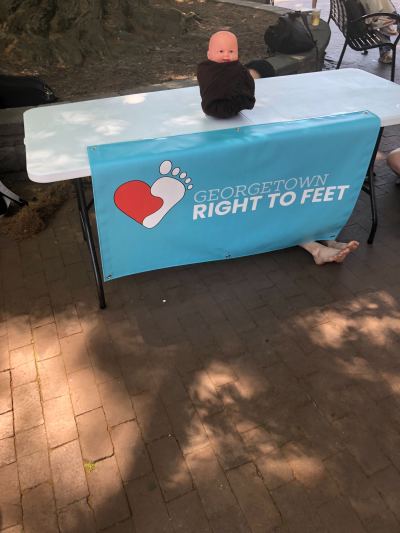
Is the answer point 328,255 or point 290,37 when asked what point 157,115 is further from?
point 290,37

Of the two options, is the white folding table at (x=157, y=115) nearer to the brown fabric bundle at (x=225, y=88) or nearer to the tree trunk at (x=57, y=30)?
the brown fabric bundle at (x=225, y=88)

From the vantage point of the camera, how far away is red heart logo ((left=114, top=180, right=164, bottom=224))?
2.36 metres

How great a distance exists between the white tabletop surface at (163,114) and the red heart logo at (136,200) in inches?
9.2

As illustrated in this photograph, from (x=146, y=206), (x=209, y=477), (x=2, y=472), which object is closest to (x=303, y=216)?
(x=146, y=206)

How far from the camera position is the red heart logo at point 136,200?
7.74 feet

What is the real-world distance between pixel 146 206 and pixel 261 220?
2.67 feet

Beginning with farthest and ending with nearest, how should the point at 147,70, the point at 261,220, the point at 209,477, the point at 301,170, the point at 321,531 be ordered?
the point at 147,70, the point at 261,220, the point at 301,170, the point at 209,477, the point at 321,531

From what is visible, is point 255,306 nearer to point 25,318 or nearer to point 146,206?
point 146,206

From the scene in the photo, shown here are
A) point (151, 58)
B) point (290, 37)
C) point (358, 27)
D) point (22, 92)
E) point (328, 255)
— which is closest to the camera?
point (328, 255)

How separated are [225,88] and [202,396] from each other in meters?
1.77

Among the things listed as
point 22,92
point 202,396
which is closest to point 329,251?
point 202,396

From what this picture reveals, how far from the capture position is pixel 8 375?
8.05 ft

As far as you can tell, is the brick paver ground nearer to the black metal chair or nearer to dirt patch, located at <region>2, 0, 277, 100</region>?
dirt patch, located at <region>2, 0, 277, 100</region>

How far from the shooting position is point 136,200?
2428 millimetres
